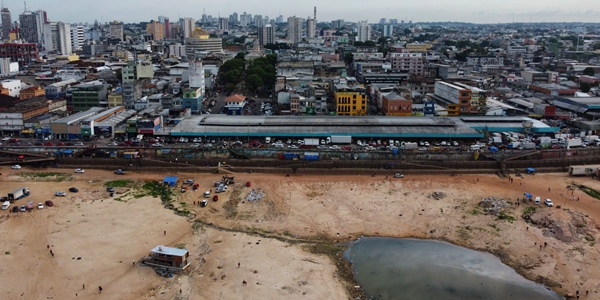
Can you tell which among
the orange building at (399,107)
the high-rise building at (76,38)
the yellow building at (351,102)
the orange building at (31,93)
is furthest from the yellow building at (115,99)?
the high-rise building at (76,38)

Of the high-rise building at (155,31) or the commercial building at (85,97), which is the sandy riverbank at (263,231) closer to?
the commercial building at (85,97)

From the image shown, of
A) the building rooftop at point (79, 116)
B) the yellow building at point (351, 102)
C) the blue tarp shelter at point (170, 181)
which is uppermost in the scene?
the yellow building at point (351, 102)

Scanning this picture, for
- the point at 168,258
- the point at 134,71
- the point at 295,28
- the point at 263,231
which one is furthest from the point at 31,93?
the point at 295,28

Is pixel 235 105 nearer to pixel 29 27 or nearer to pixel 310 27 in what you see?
pixel 29 27

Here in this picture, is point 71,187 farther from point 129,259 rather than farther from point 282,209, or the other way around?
point 282,209

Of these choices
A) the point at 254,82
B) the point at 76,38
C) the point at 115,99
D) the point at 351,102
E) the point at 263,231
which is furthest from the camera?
the point at 76,38
